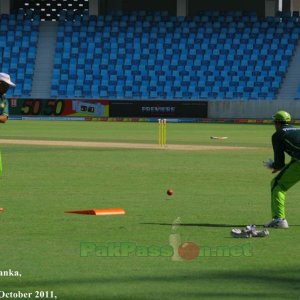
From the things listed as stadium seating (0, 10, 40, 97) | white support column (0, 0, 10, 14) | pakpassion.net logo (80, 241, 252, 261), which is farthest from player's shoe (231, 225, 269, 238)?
white support column (0, 0, 10, 14)

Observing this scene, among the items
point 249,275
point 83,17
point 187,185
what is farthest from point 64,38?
point 249,275

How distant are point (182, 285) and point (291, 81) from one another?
180 ft

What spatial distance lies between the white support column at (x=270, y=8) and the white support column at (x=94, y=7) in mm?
11366

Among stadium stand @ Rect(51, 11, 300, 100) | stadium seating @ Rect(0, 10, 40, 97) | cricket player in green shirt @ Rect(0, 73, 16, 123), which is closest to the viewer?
cricket player in green shirt @ Rect(0, 73, 16, 123)

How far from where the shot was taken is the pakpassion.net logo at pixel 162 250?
1184cm

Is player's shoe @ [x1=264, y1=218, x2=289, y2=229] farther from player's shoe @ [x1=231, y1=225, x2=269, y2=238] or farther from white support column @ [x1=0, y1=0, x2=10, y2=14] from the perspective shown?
white support column @ [x1=0, y1=0, x2=10, y2=14]

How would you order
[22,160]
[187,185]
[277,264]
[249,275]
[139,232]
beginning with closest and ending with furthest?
→ [249,275], [277,264], [139,232], [187,185], [22,160]

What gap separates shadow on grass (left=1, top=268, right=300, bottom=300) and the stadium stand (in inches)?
2087

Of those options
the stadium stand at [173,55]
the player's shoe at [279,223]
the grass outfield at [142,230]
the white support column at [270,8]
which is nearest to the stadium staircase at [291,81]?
the stadium stand at [173,55]

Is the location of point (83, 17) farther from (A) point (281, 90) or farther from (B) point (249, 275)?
(B) point (249, 275)

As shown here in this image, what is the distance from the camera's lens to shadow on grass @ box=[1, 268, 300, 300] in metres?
9.48

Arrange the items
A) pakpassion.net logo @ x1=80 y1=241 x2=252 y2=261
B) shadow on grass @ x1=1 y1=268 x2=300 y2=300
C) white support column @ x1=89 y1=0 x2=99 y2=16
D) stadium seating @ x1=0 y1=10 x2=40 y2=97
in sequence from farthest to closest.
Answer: white support column @ x1=89 y1=0 x2=99 y2=16 → stadium seating @ x1=0 y1=10 x2=40 y2=97 → pakpassion.net logo @ x1=80 y1=241 x2=252 y2=261 → shadow on grass @ x1=1 y1=268 x2=300 y2=300

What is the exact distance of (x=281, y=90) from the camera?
2501 inches

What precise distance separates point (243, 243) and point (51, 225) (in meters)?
2.90
